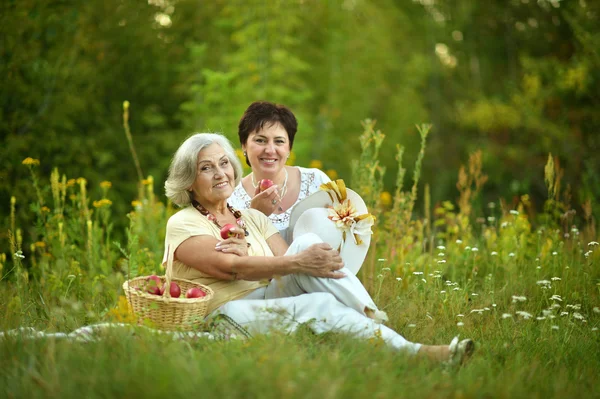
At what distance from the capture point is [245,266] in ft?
12.0

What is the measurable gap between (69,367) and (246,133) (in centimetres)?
228

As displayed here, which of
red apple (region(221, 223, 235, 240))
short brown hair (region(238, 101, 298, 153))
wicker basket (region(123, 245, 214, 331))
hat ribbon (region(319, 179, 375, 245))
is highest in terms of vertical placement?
short brown hair (region(238, 101, 298, 153))

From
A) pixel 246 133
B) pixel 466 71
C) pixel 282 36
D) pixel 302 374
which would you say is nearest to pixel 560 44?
pixel 466 71

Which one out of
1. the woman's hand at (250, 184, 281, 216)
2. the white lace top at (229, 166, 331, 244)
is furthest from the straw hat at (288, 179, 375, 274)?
the white lace top at (229, 166, 331, 244)

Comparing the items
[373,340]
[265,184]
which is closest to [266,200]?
[265,184]

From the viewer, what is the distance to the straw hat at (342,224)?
4.11 meters

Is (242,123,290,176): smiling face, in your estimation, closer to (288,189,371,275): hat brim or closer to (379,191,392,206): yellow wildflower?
(288,189,371,275): hat brim

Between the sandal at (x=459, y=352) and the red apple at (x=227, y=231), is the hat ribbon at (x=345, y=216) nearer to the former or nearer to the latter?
the red apple at (x=227, y=231)

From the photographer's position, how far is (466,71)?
15852 millimetres

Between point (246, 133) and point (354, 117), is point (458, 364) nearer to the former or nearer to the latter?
point (246, 133)

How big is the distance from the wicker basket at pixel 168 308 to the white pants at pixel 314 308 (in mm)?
275

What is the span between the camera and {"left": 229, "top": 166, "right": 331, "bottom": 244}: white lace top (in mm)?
→ 4640

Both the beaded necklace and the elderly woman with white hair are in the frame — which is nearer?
the elderly woman with white hair

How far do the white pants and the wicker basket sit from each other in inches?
10.8
